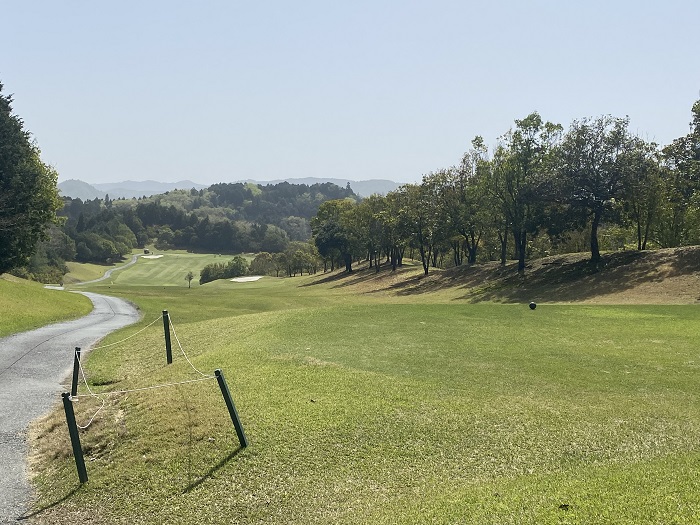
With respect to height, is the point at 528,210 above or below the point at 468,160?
below

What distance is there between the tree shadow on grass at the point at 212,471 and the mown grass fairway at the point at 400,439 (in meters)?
0.05

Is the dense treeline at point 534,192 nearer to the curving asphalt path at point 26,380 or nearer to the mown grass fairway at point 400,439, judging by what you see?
the curving asphalt path at point 26,380

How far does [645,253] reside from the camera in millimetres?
52812

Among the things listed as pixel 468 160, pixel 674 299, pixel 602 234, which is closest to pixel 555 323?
pixel 674 299

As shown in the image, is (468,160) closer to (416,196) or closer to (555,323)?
(416,196)

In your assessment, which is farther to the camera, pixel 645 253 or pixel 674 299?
pixel 645 253

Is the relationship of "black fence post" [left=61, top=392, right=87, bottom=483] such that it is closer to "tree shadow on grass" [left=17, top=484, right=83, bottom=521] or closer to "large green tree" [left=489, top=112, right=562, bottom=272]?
"tree shadow on grass" [left=17, top=484, right=83, bottom=521]

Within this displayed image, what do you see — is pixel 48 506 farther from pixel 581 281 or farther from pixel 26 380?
pixel 581 281

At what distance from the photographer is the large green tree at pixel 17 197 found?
4834cm

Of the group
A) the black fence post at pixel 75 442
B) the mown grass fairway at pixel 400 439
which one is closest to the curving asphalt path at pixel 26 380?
the mown grass fairway at pixel 400 439

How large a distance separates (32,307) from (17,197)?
14.1m

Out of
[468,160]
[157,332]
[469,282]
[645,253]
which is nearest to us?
[157,332]

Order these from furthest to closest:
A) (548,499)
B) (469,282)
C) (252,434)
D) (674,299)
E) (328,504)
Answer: (469,282) < (674,299) < (252,434) < (328,504) < (548,499)

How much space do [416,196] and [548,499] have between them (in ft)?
236
